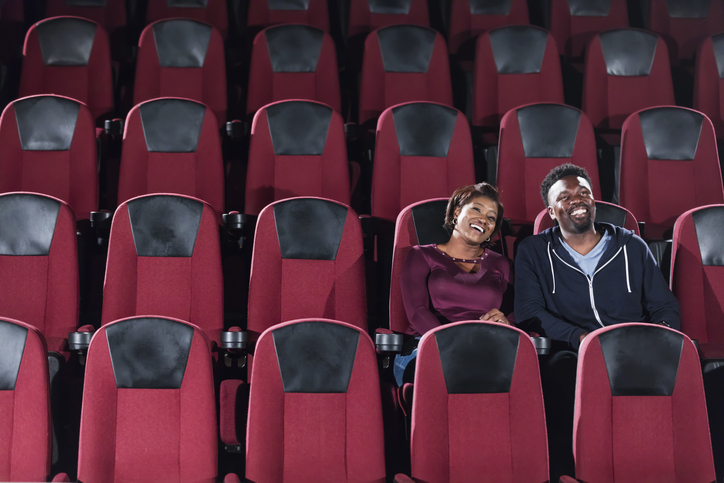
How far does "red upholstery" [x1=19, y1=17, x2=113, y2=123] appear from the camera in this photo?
1.00 m

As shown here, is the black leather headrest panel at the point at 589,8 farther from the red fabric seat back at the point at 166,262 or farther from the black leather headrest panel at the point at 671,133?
the red fabric seat back at the point at 166,262

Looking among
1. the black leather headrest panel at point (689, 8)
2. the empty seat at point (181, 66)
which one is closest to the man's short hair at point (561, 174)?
the empty seat at point (181, 66)

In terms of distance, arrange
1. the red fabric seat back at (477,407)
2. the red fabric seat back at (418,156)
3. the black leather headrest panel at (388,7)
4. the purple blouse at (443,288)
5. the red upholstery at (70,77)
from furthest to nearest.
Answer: the black leather headrest panel at (388,7) < the red upholstery at (70,77) < the red fabric seat back at (418,156) < the purple blouse at (443,288) < the red fabric seat back at (477,407)

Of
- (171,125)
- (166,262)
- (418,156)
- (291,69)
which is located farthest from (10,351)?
(291,69)

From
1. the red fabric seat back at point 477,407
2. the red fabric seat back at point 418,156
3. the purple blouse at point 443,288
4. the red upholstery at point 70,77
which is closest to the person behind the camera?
the red fabric seat back at point 477,407

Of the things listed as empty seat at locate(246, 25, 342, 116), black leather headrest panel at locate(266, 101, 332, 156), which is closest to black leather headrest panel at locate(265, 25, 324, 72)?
empty seat at locate(246, 25, 342, 116)

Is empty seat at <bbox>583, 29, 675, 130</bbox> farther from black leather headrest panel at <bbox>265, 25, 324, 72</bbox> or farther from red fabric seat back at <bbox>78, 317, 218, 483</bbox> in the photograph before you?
red fabric seat back at <bbox>78, 317, 218, 483</bbox>

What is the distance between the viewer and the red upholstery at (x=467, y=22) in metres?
1.19

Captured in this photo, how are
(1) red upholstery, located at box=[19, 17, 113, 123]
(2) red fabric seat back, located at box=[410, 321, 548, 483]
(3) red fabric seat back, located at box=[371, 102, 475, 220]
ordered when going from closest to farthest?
(2) red fabric seat back, located at box=[410, 321, 548, 483] → (3) red fabric seat back, located at box=[371, 102, 475, 220] → (1) red upholstery, located at box=[19, 17, 113, 123]

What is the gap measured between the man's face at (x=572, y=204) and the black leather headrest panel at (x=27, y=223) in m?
0.52

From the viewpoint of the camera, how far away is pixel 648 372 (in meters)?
0.54

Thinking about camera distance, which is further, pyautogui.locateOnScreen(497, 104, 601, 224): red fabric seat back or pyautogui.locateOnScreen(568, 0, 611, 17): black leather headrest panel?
pyautogui.locateOnScreen(568, 0, 611, 17): black leather headrest panel

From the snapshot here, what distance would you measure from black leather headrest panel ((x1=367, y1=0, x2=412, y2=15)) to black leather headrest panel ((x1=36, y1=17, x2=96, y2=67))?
1.52ft

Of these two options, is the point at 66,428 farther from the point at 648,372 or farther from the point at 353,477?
the point at 648,372
